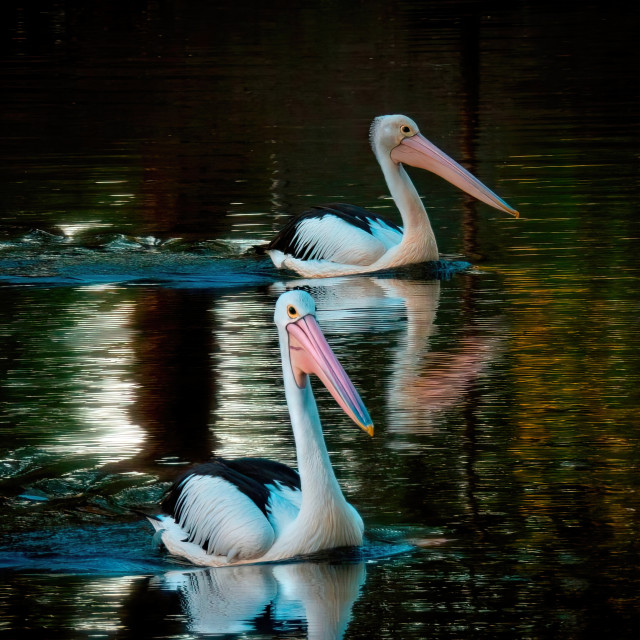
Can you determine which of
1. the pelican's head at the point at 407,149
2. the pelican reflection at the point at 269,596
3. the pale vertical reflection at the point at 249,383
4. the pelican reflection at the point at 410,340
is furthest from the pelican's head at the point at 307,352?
the pelican's head at the point at 407,149

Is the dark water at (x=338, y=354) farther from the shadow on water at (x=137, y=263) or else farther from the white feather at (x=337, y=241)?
the white feather at (x=337, y=241)

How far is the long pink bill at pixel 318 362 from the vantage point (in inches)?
213

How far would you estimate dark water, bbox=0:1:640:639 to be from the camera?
5242 mm

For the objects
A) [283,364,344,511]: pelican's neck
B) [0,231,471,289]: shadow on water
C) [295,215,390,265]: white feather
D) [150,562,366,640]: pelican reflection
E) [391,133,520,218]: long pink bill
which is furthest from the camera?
[391,133,520,218]: long pink bill

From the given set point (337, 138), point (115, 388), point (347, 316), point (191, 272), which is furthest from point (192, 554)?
point (337, 138)

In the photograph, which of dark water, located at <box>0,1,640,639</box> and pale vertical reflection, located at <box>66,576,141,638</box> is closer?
pale vertical reflection, located at <box>66,576,141,638</box>

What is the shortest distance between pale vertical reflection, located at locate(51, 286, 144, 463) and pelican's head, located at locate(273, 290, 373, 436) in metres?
1.32

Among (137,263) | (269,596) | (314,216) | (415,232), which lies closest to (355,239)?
(314,216)

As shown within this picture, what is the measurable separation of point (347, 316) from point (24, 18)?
974 inches

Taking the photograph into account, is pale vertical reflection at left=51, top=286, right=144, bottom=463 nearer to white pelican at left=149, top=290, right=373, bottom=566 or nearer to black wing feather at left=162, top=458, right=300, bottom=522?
black wing feather at left=162, top=458, right=300, bottom=522

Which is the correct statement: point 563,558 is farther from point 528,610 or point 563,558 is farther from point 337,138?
point 337,138

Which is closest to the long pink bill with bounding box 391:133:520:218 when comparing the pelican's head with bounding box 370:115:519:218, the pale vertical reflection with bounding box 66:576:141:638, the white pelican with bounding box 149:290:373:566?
the pelican's head with bounding box 370:115:519:218

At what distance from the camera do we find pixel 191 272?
10625 mm

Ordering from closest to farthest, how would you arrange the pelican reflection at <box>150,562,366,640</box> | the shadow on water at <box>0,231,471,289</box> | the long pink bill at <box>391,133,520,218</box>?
the pelican reflection at <box>150,562,366,640</box> < the shadow on water at <box>0,231,471,289</box> < the long pink bill at <box>391,133,520,218</box>
